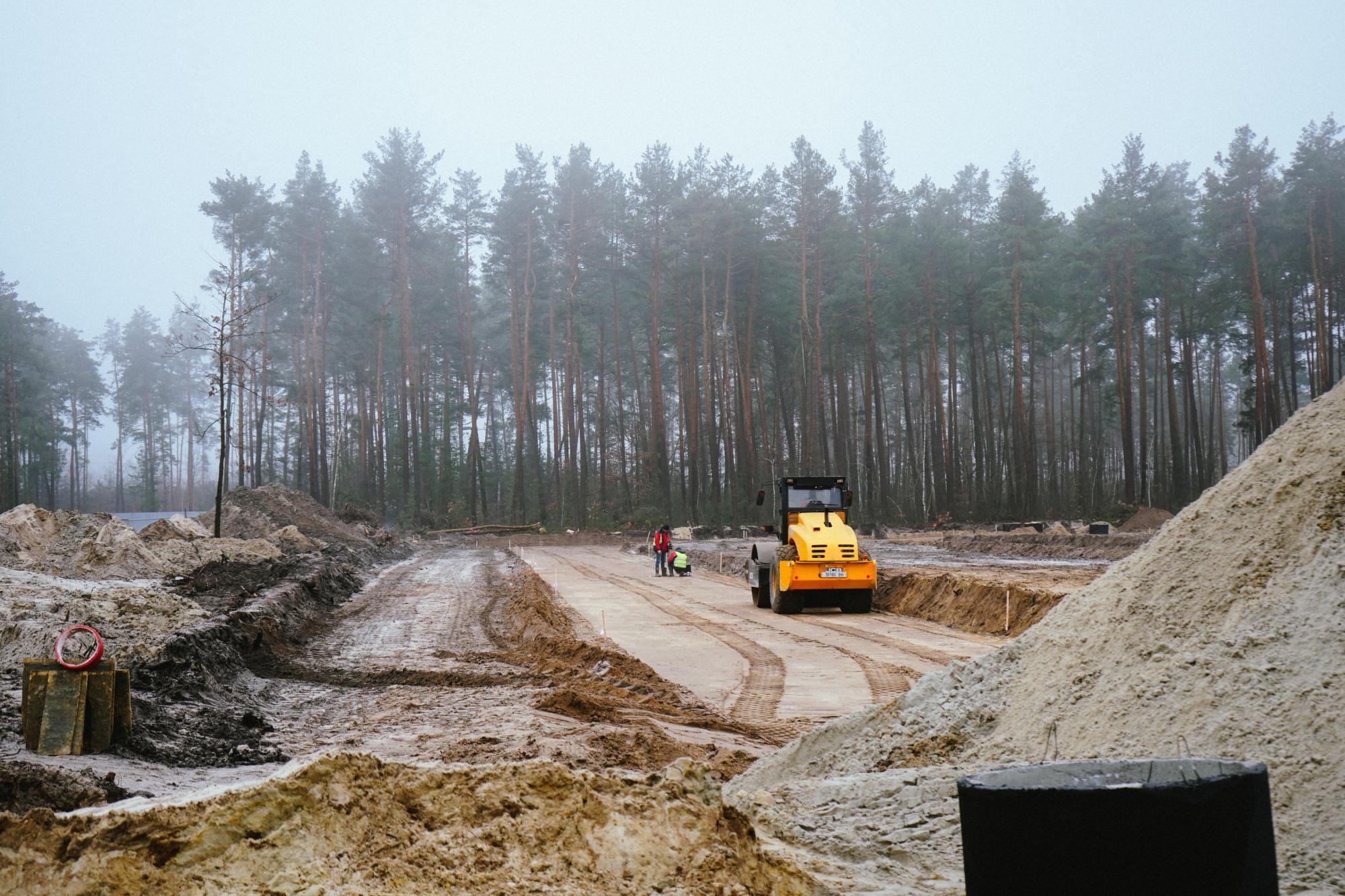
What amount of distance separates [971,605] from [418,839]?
13.8 metres

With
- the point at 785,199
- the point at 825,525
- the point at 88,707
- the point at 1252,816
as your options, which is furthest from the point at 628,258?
the point at 1252,816

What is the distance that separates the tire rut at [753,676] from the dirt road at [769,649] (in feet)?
0.06

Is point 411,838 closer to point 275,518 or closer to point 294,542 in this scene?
point 294,542

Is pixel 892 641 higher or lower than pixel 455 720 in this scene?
lower

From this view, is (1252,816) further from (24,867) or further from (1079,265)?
(1079,265)

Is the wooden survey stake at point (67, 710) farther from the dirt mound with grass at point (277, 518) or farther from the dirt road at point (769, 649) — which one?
the dirt mound with grass at point (277, 518)

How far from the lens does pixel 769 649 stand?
12.7m

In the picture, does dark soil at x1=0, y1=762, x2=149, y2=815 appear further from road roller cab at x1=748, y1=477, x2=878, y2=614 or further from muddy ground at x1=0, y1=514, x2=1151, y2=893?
road roller cab at x1=748, y1=477, x2=878, y2=614

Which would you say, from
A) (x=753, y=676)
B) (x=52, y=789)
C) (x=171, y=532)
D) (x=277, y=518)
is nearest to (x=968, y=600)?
(x=753, y=676)

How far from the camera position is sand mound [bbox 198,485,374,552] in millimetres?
34000

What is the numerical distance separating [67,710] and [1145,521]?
35.5 metres

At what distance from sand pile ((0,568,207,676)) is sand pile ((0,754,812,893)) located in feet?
19.8

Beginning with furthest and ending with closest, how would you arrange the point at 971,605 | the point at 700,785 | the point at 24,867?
the point at 971,605, the point at 700,785, the point at 24,867

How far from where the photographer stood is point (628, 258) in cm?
4991
